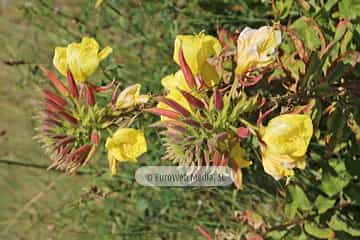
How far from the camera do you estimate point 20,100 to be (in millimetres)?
3656

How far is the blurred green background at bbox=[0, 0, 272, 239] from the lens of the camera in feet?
8.64

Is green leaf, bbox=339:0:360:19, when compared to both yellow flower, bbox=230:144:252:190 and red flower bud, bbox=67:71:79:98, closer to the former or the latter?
yellow flower, bbox=230:144:252:190

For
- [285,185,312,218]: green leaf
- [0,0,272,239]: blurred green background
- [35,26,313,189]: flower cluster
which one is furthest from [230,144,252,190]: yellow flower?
[0,0,272,239]: blurred green background

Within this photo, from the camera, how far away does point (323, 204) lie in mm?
2041

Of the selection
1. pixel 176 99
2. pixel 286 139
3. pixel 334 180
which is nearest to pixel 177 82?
pixel 176 99

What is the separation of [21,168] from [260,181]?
153 centimetres

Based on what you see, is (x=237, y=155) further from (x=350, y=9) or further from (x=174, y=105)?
(x=350, y=9)

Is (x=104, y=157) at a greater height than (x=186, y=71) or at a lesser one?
lesser

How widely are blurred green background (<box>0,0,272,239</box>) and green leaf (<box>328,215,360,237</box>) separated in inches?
21.6

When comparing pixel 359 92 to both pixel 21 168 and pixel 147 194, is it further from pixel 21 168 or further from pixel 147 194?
pixel 21 168

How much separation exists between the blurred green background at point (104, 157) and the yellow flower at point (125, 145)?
2.73 feet

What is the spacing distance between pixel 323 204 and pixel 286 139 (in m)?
0.78

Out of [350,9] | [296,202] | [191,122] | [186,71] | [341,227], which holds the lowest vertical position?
[341,227]

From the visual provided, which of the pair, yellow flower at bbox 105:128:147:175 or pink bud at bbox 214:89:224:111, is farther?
yellow flower at bbox 105:128:147:175
